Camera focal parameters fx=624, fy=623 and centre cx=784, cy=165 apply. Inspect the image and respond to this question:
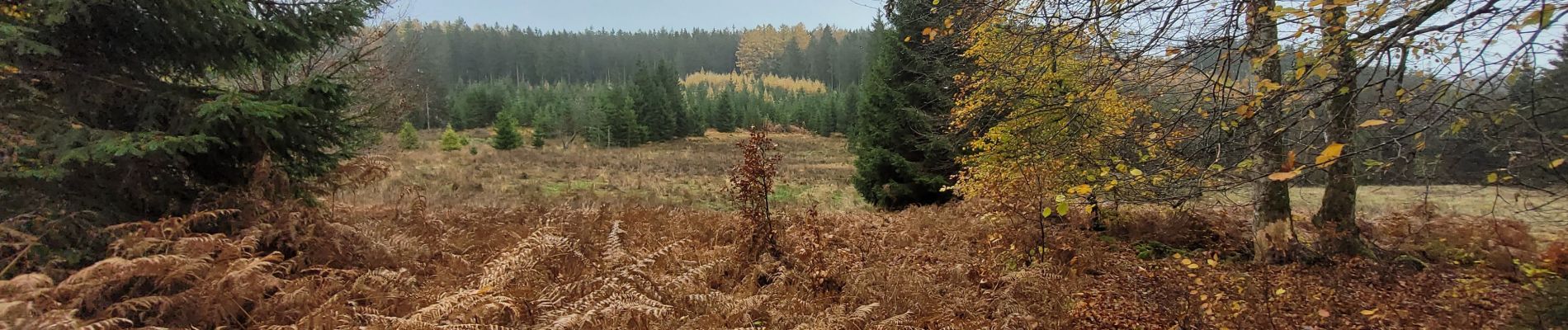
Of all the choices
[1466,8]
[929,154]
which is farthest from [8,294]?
[929,154]

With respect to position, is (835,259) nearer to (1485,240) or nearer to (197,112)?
(197,112)

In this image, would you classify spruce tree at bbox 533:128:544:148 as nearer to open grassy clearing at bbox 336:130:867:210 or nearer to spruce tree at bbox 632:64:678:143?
open grassy clearing at bbox 336:130:867:210

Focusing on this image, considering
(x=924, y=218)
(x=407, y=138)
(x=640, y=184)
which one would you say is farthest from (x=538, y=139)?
(x=924, y=218)

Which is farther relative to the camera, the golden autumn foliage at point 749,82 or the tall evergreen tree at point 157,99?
the golden autumn foliage at point 749,82

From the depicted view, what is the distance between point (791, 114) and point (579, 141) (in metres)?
26.5

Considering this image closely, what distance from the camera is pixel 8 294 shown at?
10.6 ft

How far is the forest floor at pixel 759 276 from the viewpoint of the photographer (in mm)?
3672

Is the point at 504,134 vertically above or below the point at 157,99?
below

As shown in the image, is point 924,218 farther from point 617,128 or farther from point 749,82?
point 749,82

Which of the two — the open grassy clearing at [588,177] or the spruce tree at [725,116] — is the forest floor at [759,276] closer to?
the open grassy clearing at [588,177]

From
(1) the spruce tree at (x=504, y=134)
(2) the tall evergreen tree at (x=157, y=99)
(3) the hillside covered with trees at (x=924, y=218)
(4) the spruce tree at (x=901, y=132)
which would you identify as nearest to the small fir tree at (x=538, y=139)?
(1) the spruce tree at (x=504, y=134)

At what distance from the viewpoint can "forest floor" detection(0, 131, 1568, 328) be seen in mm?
3672

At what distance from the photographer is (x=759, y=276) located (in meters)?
5.23

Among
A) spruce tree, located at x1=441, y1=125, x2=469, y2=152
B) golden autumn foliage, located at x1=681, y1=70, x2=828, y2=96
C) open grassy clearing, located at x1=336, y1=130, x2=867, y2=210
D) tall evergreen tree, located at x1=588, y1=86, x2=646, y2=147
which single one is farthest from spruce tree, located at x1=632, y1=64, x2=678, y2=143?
golden autumn foliage, located at x1=681, y1=70, x2=828, y2=96
